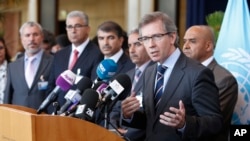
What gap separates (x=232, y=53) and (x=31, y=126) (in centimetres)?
233

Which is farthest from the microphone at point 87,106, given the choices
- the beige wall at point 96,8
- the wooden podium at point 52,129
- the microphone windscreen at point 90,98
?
the beige wall at point 96,8

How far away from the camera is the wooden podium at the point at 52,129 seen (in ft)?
9.05

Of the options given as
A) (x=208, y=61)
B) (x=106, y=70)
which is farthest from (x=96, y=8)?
(x=106, y=70)

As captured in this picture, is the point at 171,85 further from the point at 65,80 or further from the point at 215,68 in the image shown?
the point at 215,68

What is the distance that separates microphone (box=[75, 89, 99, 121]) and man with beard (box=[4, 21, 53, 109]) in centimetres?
277

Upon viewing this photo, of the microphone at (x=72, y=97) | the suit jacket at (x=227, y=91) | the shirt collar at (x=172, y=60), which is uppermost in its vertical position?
the shirt collar at (x=172, y=60)

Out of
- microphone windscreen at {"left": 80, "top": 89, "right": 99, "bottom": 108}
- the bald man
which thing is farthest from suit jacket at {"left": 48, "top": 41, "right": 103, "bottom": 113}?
microphone windscreen at {"left": 80, "top": 89, "right": 99, "bottom": 108}

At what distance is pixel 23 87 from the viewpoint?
19.8 ft

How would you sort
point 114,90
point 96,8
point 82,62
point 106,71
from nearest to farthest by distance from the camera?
point 114,90 → point 106,71 → point 82,62 → point 96,8

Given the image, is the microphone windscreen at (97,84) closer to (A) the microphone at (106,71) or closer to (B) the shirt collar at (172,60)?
(A) the microphone at (106,71)

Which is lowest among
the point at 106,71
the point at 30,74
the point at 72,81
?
the point at 30,74

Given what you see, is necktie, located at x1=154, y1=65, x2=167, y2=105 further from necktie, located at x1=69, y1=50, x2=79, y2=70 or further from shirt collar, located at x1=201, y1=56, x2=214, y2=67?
necktie, located at x1=69, y1=50, x2=79, y2=70

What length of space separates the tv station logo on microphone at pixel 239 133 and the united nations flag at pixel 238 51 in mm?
368

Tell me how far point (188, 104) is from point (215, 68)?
1119 mm
